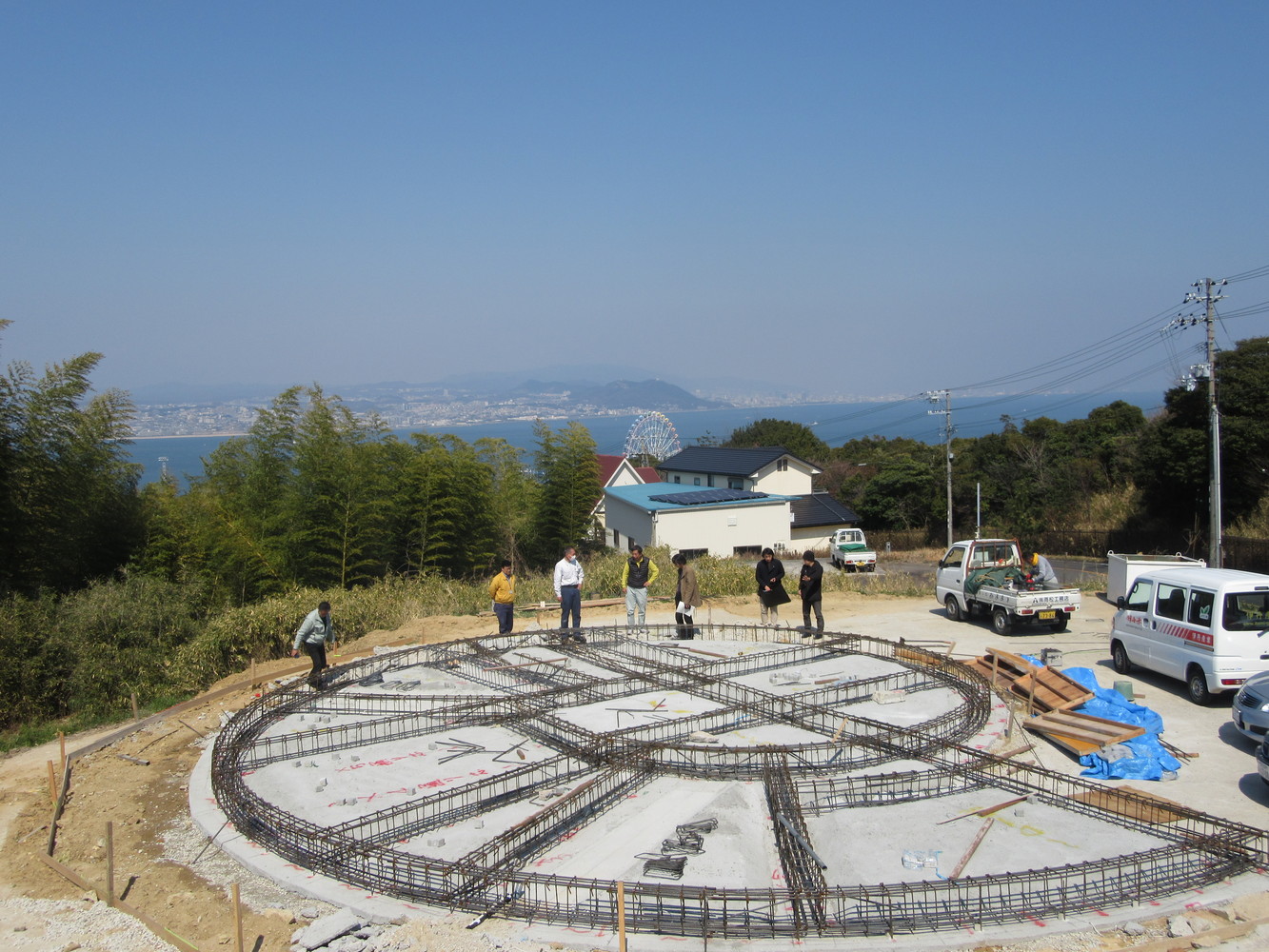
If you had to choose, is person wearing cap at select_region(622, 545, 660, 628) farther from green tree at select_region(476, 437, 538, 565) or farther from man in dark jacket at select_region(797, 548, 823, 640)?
green tree at select_region(476, 437, 538, 565)

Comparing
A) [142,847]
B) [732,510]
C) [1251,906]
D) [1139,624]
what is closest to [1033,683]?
[1139,624]

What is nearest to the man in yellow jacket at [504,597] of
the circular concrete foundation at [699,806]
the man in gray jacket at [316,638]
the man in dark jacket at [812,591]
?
the circular concrete foundation at [699,806]

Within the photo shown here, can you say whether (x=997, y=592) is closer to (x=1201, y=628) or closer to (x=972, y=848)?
(x=1201, y=628)

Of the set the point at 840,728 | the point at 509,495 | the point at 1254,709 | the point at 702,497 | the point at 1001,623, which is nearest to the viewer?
the point at 1254,709

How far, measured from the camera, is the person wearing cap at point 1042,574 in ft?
50.7

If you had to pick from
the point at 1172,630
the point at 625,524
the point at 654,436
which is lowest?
the point at 625,524

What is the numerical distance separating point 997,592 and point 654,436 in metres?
80.3

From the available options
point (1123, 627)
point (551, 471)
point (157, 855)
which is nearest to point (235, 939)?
point (157, 855)

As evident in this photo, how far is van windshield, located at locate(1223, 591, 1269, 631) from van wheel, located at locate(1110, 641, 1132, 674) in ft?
6.28

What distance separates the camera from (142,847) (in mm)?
6645

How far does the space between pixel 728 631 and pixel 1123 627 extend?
5.80 m

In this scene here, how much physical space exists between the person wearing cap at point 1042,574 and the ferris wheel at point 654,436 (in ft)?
247

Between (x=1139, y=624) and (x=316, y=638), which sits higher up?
(x=316, y=638)

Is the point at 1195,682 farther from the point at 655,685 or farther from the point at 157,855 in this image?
the point at 157,855
